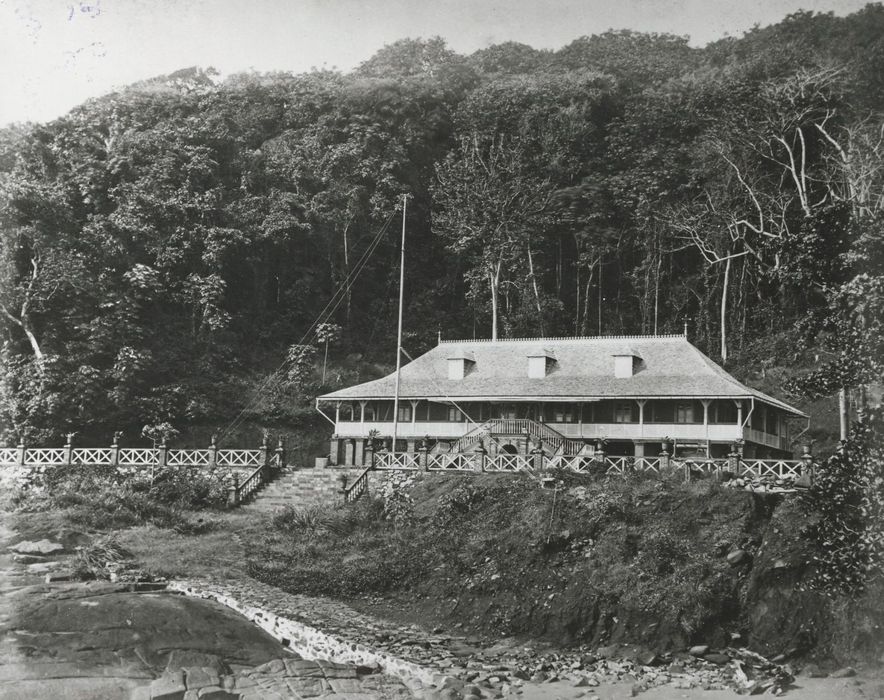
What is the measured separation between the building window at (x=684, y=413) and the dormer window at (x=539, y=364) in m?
5.90

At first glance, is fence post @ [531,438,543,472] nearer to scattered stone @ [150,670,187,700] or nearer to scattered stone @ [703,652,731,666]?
scattered stone @ [703,652,731,666]

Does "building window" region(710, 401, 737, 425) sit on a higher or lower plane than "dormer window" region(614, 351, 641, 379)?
lower

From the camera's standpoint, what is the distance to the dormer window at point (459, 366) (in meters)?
40.3

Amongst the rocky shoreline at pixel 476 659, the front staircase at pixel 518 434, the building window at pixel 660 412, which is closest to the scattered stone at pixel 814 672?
the rocky shoreline at pixel 476 659

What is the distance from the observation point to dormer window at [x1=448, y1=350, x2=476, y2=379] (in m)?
40.3

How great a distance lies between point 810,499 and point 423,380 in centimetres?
2204

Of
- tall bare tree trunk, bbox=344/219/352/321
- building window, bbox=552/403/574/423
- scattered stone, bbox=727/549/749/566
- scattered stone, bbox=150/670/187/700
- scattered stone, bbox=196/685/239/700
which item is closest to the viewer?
scattered stone, bbox=150/670/187/700

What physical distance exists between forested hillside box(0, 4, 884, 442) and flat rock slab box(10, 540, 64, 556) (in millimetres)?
14796

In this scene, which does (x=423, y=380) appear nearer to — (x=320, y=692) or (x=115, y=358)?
(x=115, y=358)

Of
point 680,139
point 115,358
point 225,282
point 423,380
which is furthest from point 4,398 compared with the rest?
point 680,139

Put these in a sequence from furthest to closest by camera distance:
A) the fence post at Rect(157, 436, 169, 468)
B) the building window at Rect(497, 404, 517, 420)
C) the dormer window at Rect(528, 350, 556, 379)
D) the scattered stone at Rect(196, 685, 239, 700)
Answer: the dormer window at Rect(528, 350, 556, 379), the building window at Rect(497, 404, 517, 420), the fence post at Rect(157, 436, 169, 468), the scattered stone at Rect(196, 685, 239, 700)

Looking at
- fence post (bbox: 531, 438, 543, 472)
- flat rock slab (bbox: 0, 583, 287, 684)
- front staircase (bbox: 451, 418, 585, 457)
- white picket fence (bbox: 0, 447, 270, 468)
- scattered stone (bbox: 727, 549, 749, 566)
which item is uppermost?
front staircase (bbox: 451, 418, 585, 457)

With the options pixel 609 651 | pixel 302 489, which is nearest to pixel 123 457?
pixel 302 489

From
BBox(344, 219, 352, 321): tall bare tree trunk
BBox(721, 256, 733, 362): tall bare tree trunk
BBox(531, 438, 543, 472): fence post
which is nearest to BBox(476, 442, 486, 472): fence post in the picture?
BBox(531, 438, 543, 472): fence post
